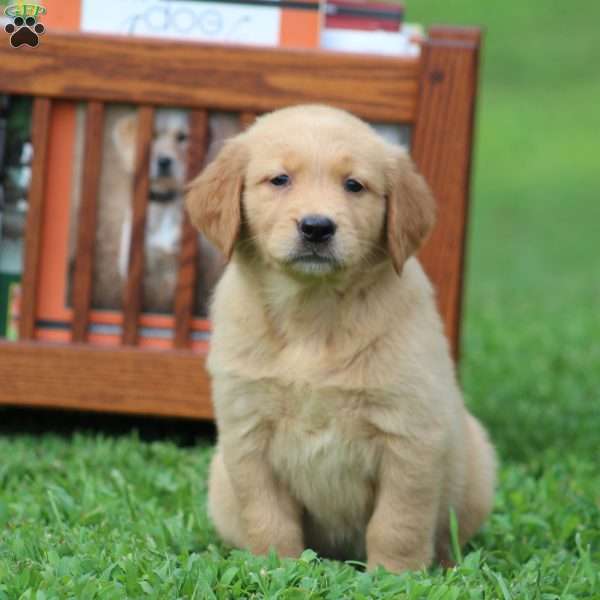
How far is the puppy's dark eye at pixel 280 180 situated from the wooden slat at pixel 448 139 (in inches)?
51.3

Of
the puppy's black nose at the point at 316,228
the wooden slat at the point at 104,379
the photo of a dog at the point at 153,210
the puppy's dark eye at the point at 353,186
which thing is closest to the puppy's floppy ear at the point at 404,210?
the puppy's dark eye at the point at 353,186

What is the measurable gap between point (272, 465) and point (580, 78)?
884 inches

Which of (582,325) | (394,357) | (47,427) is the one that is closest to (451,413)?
(394,357)

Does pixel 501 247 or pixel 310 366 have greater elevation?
pixel 310 366

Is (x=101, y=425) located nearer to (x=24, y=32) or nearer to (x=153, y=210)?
(x=153, y=210)

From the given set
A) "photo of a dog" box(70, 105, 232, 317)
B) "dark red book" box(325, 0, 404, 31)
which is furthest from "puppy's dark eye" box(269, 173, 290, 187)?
"dark red book" box(325, 0, 404, 31)

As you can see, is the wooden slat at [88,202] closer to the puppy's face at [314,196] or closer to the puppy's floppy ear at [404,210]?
the puppy's face at [314,196]

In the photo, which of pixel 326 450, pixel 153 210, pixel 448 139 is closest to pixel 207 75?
pixel 153 210

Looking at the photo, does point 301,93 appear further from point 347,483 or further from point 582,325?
point 582,325

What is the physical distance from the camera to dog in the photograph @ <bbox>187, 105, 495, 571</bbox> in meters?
3.50

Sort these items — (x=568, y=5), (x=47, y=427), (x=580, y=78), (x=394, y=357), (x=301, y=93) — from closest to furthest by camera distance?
(x=394, y=357), (x=301, y=93), (x=47, y=427), (x=580, y=78), (x=568, y=5)

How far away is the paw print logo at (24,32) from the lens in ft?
15.9

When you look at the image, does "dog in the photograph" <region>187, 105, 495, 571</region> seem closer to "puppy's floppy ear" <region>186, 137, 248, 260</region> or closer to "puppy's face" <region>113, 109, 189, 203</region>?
"puppy's floppy ear" <region>186, 137, 248, 260</region>

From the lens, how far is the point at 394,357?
353 cm
